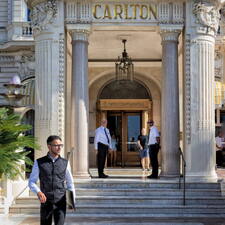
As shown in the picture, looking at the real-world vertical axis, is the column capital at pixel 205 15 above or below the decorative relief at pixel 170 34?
above

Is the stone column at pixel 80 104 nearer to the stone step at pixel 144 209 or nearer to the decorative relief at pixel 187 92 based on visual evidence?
the stone step at pixel 144 209

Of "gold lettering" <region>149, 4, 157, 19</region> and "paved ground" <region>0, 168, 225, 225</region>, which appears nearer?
"paved ground" <region>0, 168, 225, 225</region>

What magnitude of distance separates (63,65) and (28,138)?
3.84 metres

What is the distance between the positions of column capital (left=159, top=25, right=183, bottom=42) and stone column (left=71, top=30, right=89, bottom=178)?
2.09m

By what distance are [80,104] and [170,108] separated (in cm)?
246

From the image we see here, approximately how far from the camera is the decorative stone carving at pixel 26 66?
95.5 ft

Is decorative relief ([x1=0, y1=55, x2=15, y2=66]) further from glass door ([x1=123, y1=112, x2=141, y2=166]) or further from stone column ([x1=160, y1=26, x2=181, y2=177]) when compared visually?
stone column ([x1=160, y1=26, x2=181, y2=177])

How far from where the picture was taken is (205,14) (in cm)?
1575

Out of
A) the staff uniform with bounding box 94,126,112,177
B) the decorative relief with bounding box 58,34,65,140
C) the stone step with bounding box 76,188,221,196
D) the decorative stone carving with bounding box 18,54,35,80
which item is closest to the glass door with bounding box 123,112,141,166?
the decorative stone carving with bounding box 18,54,35,80

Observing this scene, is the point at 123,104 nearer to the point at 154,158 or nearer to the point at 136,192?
the point at 154,158

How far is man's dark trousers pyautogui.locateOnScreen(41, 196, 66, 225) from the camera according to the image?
8.48 metres

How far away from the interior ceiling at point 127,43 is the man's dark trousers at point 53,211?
8469 millimetres

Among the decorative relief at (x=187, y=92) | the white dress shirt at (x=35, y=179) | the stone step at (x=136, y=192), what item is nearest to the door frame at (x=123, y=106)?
the decorative relief at (x=187, y=92)

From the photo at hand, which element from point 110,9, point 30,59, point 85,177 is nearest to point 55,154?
point 85,177
